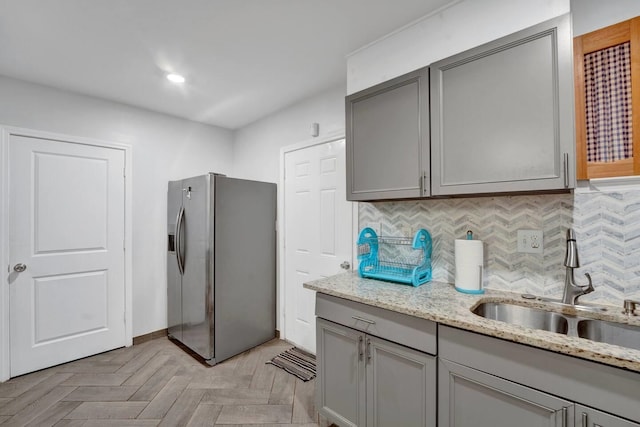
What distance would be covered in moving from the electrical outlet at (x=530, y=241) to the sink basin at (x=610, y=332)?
379mm

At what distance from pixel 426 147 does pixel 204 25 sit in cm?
154

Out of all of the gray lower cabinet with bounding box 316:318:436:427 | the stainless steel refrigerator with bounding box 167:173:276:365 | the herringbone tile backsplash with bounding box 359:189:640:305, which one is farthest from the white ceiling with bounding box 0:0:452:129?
the gray lower cabinet with bounding box 316:318:436:427

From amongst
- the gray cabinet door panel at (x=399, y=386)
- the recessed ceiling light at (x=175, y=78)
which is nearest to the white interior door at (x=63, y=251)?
the recessed ceiling light at (x=175, y=78)

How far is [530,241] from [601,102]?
72 cm

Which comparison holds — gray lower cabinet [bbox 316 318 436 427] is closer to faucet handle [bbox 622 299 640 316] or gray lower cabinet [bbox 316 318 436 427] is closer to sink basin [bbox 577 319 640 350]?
sink basin [bbox 577 319 640 350]

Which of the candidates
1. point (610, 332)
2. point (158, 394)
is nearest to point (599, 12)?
point (610, 332)

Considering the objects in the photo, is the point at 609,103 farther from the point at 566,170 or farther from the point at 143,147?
the point at 143,147

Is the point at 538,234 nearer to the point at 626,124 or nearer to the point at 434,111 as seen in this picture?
the point at 626,124

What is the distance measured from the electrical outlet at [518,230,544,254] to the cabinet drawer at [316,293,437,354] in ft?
2.36

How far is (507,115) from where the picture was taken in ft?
4.50

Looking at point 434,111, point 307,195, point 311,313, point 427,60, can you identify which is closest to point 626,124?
point 434,111

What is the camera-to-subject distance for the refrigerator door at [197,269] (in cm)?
262

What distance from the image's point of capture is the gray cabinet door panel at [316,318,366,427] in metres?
1.59

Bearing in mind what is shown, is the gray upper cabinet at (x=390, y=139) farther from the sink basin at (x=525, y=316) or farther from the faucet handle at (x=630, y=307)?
the faucet handle at (x=630, y=307)
